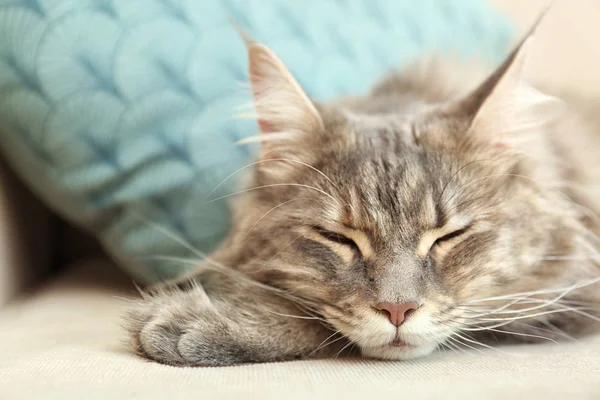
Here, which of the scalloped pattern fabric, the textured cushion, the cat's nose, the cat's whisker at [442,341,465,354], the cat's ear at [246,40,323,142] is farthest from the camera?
the scalloped pattern fabric

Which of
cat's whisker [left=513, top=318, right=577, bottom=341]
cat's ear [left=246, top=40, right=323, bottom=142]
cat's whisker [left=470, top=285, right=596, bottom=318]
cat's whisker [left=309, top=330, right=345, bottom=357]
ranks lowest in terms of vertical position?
cat's whisker [left=513, top=318, right=577, bottom=341]

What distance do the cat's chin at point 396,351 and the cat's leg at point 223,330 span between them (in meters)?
0.08

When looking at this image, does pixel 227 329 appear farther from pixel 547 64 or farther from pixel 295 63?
pixel 547 64

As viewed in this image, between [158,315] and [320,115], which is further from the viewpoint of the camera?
[320,115]

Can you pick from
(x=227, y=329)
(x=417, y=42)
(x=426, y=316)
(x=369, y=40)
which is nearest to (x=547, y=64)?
(x=417, y=42)

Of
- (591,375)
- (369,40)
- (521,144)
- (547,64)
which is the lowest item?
(547,64)

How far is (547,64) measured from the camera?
212 centimetres

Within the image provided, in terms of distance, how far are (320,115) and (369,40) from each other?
608 millimetres

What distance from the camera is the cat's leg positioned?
0.95 meters

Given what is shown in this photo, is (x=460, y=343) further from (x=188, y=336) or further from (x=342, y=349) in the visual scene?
(x=188, y=336)

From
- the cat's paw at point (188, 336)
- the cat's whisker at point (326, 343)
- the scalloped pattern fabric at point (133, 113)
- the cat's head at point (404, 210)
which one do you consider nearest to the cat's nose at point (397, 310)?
the cat's head at point (404, 210)

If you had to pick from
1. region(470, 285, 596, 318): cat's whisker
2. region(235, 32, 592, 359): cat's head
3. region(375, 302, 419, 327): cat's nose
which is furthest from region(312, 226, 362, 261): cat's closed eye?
region(470, 285, 596, 318): cat's whisker

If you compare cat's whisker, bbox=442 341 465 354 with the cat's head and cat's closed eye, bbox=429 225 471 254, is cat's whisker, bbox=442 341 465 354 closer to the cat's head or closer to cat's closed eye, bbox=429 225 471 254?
the cat's head

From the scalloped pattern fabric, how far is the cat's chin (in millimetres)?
531
